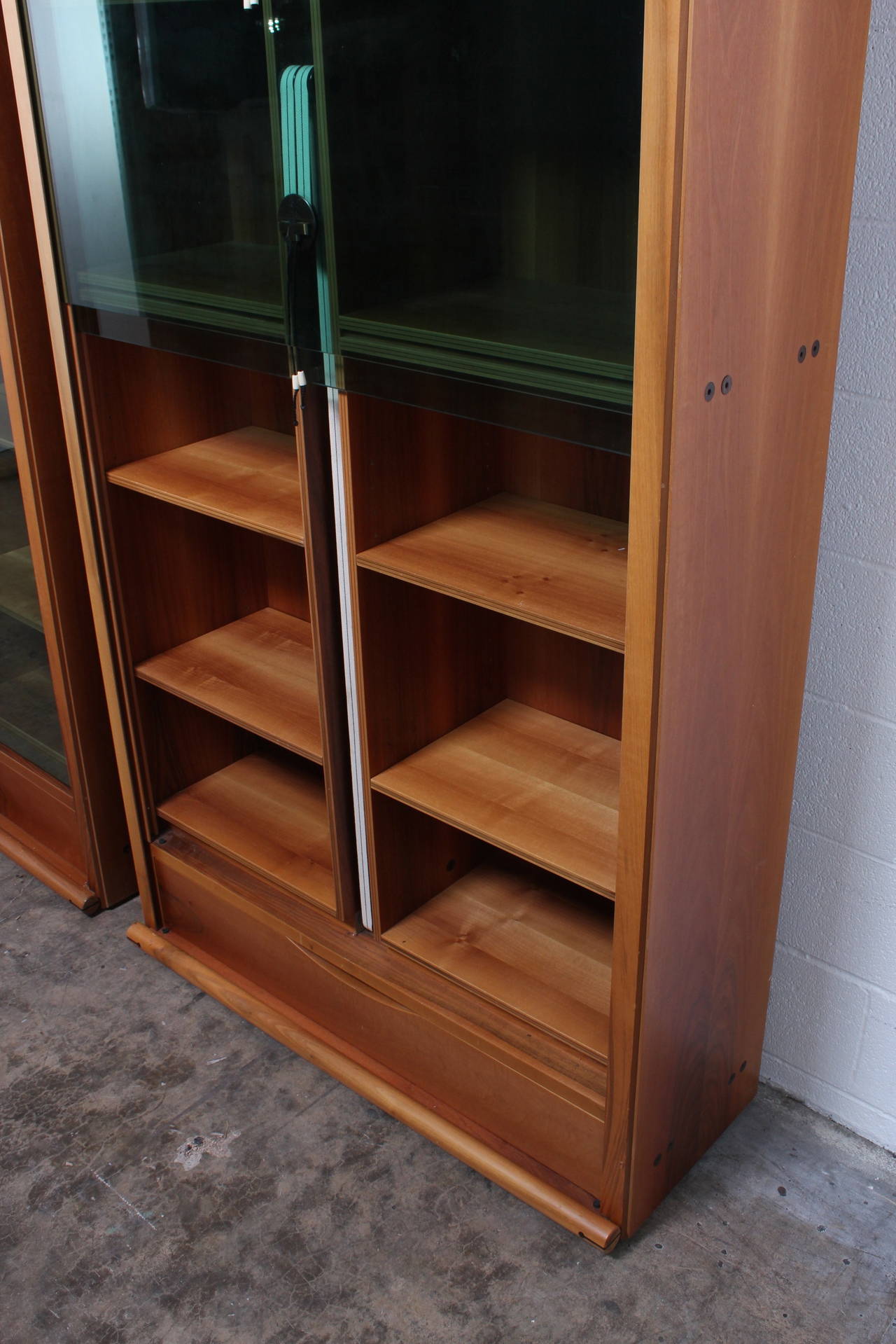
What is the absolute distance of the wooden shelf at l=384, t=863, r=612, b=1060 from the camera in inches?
71.2

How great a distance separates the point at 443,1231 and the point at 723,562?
1100 millimetres

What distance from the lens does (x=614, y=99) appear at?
1.18 metres

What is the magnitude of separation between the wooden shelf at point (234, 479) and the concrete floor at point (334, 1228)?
3.13 ft

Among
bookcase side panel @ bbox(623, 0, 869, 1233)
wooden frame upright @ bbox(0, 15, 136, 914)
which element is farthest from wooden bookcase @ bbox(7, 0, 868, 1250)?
wooden frame upright @ bbox(0, 15, 136, 914)

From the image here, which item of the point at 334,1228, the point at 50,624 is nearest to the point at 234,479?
the point at 50,624

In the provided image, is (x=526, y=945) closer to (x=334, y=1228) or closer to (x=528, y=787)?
(x=528, y=787)

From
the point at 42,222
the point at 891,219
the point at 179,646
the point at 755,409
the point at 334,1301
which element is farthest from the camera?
the point at 179,646

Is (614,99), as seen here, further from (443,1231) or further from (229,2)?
(443,1231)

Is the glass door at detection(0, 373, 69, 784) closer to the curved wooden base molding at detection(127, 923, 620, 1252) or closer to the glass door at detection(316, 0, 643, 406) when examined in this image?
the curved wooden base molding at detection(127, 923, 620, 1252)

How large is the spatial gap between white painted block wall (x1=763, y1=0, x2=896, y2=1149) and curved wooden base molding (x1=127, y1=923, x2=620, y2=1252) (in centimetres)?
48

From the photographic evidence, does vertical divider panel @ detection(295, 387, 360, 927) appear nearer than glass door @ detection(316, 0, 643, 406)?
No

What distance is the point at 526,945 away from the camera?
195 centimetres

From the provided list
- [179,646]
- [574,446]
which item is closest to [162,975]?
[179,646]

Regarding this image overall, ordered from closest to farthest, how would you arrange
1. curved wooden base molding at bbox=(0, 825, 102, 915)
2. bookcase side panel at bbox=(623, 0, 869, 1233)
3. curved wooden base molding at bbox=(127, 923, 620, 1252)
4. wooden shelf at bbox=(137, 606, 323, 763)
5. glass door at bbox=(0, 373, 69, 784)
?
bookcase side panel at bbox=(623, 0, 869, 1233) < curved wooden base molding at bbox=(127, 923, 620, 1252) < wooden shelf at bbox=(137, 606, 323, 763) < glass door at bbox=(0, 373, 69, 784) < curved wooden base molding at bbox=(0, 825, 102, 915)
